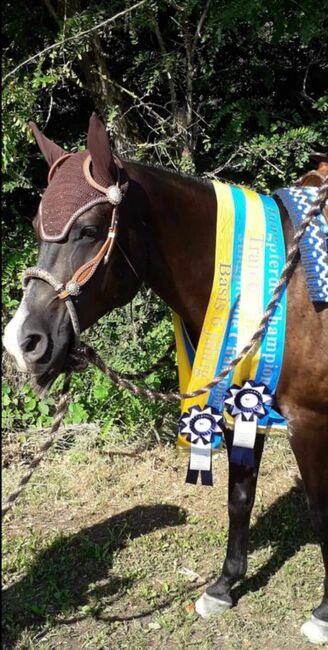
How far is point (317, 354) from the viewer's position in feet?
7.15

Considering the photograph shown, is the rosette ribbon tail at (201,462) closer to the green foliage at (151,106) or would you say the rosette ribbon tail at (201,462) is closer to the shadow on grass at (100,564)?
the shadow on grass at (100,564)

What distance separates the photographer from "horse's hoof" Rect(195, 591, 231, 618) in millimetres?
2670

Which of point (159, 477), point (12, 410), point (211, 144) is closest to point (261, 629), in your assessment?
point (159, 477)

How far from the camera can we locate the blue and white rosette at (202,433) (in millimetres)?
2346

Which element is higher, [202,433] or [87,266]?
[87,266]

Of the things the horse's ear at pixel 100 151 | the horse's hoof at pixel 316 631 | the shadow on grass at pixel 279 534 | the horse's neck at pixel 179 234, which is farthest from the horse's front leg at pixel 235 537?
the horse's ear at pixel 100 151

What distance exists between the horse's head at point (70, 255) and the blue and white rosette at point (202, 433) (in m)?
0.61

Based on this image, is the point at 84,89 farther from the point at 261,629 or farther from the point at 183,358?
the point at 261,629

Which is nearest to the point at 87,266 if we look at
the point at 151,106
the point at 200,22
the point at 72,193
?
the point at 72,193

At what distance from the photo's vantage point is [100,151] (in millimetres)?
1925

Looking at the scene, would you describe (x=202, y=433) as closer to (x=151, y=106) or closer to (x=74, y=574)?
(x=74, y=574)

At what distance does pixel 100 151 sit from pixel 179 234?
0.42m

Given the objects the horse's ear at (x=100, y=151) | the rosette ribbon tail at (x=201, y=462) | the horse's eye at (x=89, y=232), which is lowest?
the rosette ribbon tail at (x=201, y=462)

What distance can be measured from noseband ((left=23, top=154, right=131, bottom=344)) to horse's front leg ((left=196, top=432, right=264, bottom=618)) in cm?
113
